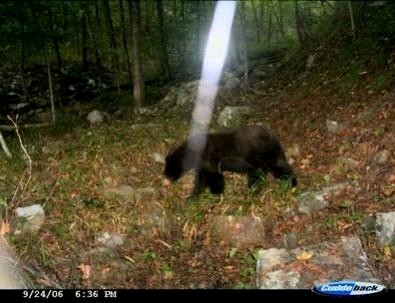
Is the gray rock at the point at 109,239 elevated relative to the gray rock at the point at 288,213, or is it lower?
lower

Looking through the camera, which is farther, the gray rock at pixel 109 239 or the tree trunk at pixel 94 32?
the tree trunk at pixel 94 32

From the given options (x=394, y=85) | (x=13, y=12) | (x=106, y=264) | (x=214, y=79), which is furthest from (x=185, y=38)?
(x=106, y=264)

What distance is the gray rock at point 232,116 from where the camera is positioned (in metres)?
13.2

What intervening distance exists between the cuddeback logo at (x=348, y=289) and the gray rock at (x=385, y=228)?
4.62 ft

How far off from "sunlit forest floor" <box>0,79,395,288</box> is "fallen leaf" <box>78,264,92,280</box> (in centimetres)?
2

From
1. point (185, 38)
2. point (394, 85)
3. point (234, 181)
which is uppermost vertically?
point (394, 85)

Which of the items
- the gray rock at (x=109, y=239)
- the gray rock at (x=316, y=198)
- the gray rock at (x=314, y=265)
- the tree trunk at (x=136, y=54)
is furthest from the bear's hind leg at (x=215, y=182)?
the tree trunk at (x=136, y=54)

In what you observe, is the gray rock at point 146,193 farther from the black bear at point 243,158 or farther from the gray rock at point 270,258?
the gray rock at point 270,258

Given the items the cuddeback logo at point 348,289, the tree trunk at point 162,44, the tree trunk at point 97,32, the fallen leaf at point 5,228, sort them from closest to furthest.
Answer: the cuddeback logo at point 348,289, the fallen leaf at point 5,228, the tree trunk at point 162,44, the tree trunk at point 97,32

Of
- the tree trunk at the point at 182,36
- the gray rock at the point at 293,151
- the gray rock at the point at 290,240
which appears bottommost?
the tree trunk at the point at 182,36

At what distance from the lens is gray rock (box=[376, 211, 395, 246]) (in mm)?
6915

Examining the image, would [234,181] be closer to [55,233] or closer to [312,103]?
[55,233]

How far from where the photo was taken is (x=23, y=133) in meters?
14.4

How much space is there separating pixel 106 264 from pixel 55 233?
1023mm
